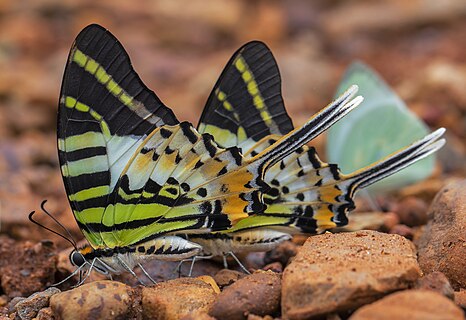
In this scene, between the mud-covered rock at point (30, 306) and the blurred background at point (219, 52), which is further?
the blurred background at point (219, 52)

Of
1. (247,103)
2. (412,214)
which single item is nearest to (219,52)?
(412,214)

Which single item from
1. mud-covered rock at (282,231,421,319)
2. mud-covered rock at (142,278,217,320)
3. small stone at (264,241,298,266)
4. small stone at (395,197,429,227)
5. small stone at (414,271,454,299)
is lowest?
small stone at (414,271,454,299)

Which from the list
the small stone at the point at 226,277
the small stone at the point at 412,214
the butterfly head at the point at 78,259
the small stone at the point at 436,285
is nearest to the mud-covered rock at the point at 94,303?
the butterfly head at the point at 78,259

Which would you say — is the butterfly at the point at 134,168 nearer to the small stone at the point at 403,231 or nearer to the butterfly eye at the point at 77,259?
the butterfly eye at the point at 77,259

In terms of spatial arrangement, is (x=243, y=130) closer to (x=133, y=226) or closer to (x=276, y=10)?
(x=133, y=226)

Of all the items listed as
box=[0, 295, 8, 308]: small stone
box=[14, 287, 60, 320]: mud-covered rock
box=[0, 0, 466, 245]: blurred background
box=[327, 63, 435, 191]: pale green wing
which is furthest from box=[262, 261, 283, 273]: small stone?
box=[0, 0, 466, 245]: blurred background

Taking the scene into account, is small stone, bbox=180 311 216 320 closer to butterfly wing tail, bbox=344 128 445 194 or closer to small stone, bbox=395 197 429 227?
butterfly wing tail, bbox=344 128 445 194

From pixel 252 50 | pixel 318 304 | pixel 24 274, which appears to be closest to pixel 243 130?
pixel 252 50
